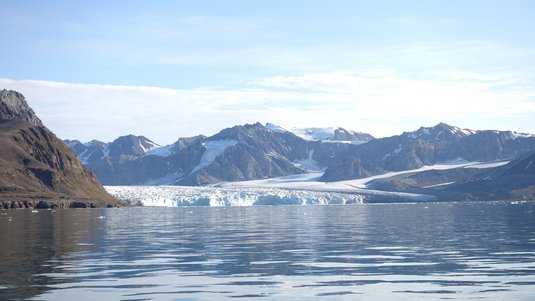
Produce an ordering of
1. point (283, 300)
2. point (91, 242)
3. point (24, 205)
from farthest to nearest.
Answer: point (24, 205) → point (91, 242) → point (283, 300)

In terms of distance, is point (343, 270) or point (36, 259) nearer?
point (343, 270)

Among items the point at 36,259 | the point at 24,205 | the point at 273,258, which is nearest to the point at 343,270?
the point at 273,258

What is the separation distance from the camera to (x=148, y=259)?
42.6 meters

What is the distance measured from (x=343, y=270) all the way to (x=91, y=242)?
88.8ft

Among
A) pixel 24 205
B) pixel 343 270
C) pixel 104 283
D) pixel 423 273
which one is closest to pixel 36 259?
pixel 104 283

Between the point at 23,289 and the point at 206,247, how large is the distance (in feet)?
72.4

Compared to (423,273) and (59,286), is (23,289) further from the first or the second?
(423,273)

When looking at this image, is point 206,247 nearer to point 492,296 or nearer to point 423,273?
point 423,273

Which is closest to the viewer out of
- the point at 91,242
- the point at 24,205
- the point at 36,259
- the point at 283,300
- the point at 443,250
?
the point at 283,300

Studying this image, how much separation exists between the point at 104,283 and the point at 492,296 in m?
16.2

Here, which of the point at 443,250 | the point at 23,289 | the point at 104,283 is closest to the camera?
the point at 23,289

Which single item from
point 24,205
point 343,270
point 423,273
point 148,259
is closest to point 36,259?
point 148,259

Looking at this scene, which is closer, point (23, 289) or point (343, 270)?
point (23, 289)

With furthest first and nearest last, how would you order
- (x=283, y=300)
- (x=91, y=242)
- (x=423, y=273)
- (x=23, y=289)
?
1. (x=91, y=242)
2. (x=423, y=273)
3. (x=23, y=289)
4. (x=283, y=300)
